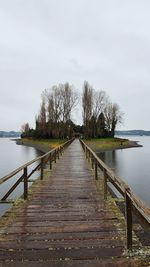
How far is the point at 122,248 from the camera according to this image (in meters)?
4.68

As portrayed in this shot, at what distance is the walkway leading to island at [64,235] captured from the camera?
430 centimetres

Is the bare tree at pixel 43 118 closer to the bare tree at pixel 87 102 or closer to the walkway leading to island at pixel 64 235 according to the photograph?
the bare tree at pixel 87 102

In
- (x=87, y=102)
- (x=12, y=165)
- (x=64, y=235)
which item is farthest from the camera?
(x=87, y=102)

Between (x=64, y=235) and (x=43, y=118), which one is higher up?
(x=43, y=118)

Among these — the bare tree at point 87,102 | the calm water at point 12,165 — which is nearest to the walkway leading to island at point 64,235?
the calm water at point 12,165

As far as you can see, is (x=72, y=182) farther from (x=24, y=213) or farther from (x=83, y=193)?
(x=24, y=213)

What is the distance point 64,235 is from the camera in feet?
17.5

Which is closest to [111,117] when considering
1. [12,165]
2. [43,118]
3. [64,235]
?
[43,118]

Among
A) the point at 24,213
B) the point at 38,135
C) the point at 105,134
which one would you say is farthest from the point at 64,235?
the point at 105,134

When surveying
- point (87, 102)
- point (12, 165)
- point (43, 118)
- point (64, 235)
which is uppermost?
point (87, 102)

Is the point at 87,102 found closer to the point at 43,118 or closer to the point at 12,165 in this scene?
the point at 43,118

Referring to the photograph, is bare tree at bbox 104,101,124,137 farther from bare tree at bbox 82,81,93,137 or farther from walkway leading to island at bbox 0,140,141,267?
walkway leading to island at bbox 0,140,141,267

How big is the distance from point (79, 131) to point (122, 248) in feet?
325

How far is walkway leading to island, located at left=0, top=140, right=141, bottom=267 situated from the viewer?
14.1ft
